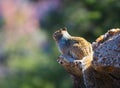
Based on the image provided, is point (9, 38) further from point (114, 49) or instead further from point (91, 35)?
point (114, 49)

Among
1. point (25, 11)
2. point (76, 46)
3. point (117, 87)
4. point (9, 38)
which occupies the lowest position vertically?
point (117, 87)

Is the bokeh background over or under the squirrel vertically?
over

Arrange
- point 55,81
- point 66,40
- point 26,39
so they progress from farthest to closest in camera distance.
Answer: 1. point 26,39
2. point 55,81
3. point 66,40

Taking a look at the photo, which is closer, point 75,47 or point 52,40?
point 75,47

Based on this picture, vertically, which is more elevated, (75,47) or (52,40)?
(52,40)

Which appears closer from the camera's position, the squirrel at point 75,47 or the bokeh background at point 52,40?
the squirrel at point 75,47

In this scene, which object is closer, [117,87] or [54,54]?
[117,87]

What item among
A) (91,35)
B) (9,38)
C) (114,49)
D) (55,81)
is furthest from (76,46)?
(9,38)

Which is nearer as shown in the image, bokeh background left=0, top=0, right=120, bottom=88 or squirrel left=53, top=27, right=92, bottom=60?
squirrel left=53, top=27, right=92, bottom=60

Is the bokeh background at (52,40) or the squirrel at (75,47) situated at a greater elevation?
the bokeh background at (52,40)

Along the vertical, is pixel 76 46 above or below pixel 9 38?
below

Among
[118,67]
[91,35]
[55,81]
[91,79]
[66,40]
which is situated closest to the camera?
[118,67]
